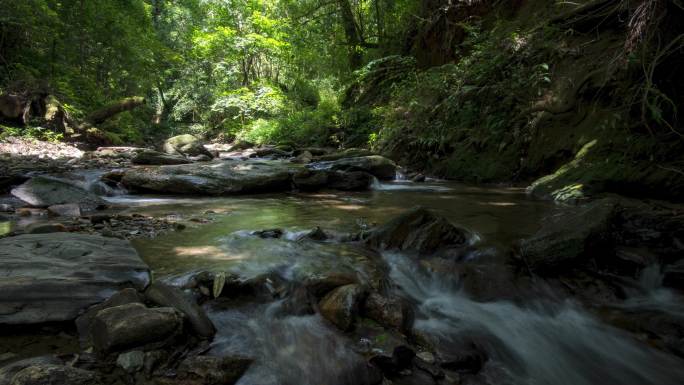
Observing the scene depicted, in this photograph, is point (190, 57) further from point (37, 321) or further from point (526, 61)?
point (37, 321)

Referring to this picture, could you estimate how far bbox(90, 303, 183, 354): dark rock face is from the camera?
202 cm

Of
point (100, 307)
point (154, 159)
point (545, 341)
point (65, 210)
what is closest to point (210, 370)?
point (100, 307)

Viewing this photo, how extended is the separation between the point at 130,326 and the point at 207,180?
5.61 metres

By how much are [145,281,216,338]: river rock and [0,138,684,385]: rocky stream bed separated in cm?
1

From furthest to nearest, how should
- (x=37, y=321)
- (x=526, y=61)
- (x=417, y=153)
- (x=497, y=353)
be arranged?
(x=417, y=153) → (x=526, y=61) → (x=497, y=353) → (x=37, y=321)

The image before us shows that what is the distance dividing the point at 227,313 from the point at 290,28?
16593mm

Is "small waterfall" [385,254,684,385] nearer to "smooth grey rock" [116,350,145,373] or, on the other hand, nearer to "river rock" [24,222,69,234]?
"smooth grey rock" [116,350,145,373]

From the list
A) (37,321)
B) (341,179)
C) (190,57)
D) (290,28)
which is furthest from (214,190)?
(190,57)

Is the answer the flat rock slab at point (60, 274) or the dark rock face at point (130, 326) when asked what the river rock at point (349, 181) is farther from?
the dark rock face at point (130, 326)

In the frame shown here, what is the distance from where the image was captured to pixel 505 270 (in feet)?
11.4

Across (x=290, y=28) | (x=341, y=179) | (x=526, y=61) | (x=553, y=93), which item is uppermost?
(x=290, y=28)

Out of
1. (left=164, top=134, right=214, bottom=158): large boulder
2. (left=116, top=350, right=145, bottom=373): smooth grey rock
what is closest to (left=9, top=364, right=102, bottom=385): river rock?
(left=116, top=350, right=145, bottom=373): smooth grey rock

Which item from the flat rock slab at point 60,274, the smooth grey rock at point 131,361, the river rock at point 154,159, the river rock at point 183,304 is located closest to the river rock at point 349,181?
the river rock at point 154,159

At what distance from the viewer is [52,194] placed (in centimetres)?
578
